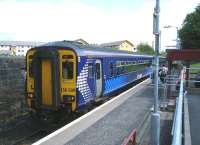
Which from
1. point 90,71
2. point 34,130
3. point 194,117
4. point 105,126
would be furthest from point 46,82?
point 194,117

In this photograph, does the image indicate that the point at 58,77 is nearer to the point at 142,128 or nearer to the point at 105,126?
the point at 105,126

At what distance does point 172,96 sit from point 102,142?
33.2 feet

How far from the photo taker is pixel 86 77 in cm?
1569

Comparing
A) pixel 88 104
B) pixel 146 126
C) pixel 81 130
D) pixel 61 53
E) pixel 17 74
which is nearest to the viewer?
pixel 81 130

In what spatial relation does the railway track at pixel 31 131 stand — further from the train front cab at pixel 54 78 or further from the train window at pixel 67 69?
the train window at pixel 67 69

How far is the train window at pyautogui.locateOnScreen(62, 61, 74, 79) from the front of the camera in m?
14.8

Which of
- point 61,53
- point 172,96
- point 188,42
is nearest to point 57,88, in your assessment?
point 61,53

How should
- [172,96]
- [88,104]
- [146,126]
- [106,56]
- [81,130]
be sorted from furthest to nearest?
[172,96] < [106,56] < [88,104] < [146,126] < [81,130]

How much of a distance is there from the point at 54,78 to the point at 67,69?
625 millimetres

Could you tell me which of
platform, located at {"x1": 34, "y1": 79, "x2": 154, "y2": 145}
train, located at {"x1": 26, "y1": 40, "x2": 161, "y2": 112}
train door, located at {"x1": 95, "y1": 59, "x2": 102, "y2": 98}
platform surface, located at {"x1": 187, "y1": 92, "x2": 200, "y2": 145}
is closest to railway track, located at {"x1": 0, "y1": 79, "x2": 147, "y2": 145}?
train, located at {"x1": 26, "y1": 40, "x2": 161, "y2": 112}

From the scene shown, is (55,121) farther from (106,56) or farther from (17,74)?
(17,74)

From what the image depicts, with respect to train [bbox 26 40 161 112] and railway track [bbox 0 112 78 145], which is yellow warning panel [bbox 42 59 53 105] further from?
railway track [bbox 0 112 78 145]

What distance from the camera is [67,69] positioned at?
14.8 m

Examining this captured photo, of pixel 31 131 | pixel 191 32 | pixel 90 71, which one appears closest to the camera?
pixel 31 131
